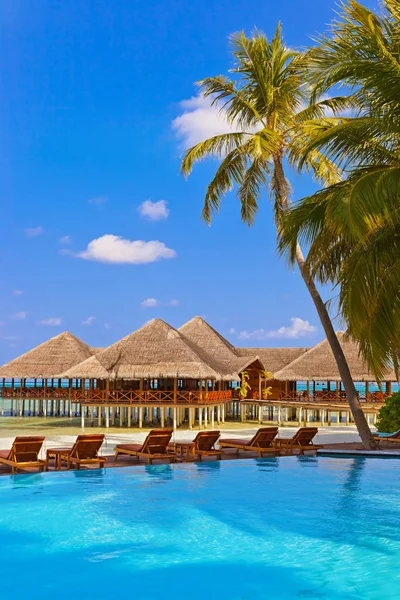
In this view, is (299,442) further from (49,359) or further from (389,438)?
(49,359)

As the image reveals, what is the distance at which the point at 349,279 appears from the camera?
895 cm

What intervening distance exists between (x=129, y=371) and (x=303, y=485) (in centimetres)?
1773

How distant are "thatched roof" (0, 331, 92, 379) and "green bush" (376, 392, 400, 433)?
22.8 meters

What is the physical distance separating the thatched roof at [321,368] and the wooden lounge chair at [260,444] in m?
17.4

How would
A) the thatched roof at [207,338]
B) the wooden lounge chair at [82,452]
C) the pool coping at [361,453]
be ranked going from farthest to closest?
1. the thatched roof at [207,338]
2. the pool coping at [361,453]
3. the wooden lounge chair at [82,452]

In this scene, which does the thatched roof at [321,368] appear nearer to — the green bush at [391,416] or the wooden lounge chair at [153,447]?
the green bush at [391,416]

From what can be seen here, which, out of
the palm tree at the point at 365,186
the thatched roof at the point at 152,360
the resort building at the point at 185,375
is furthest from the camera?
the resort building at the point at 185,375

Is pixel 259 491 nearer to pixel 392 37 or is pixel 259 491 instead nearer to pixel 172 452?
pixel 172 452

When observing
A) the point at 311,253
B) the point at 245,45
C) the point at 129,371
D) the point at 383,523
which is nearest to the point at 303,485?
the point at 383,523

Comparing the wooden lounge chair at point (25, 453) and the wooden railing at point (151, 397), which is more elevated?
the wooden railing at point (151, 397)

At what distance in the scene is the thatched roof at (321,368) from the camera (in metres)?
32.4

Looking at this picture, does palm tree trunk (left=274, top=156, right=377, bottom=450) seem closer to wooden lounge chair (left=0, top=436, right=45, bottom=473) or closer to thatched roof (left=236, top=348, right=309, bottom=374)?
wooden lounge chair (left=0, top=436, right=45, bottom=473)

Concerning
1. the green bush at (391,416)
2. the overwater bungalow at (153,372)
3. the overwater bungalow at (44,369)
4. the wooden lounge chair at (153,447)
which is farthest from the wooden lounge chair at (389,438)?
the overwater bungalow at (44,369)

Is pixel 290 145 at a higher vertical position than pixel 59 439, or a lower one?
higher
